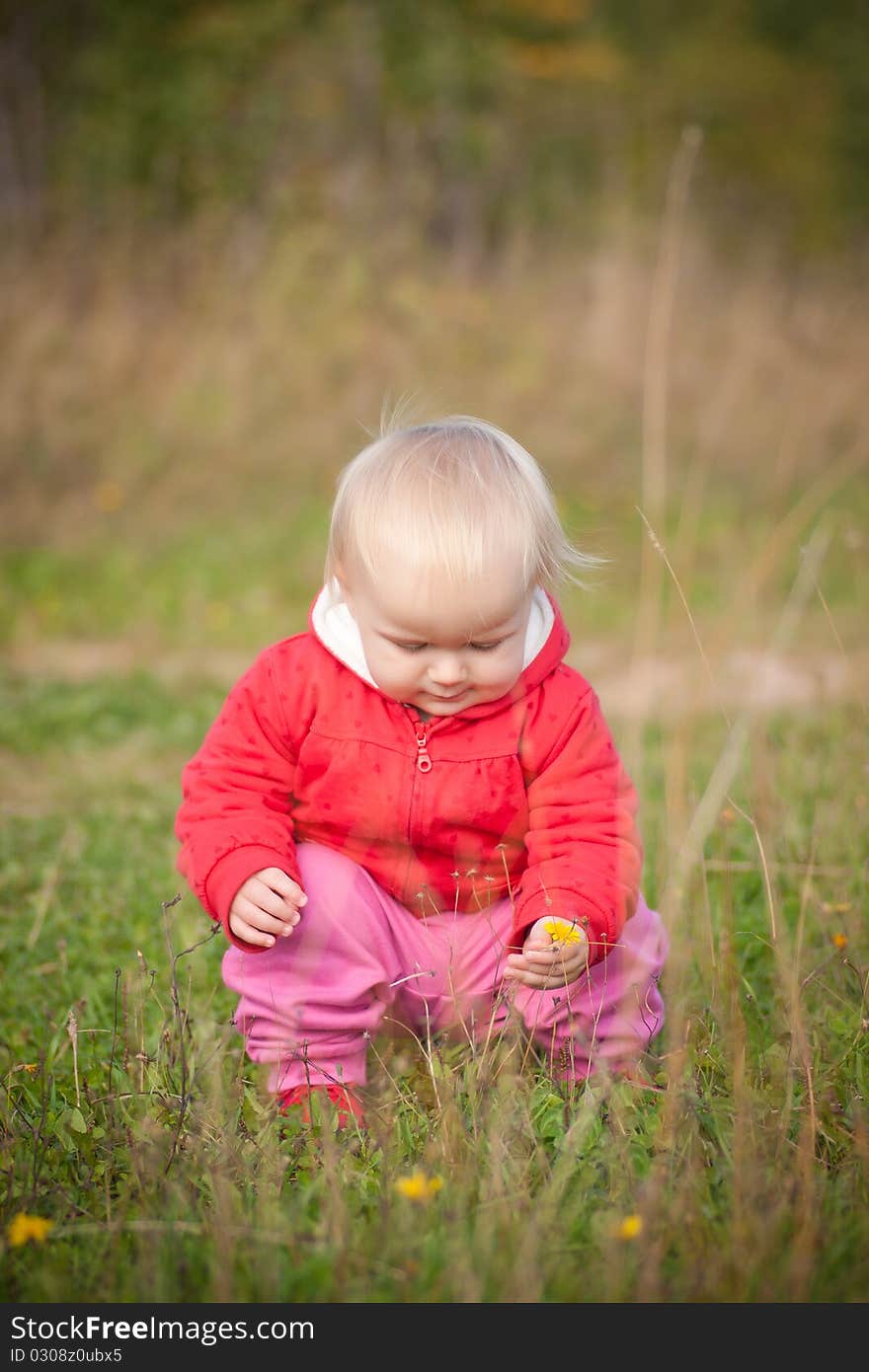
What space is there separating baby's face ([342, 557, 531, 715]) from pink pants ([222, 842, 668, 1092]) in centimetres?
34

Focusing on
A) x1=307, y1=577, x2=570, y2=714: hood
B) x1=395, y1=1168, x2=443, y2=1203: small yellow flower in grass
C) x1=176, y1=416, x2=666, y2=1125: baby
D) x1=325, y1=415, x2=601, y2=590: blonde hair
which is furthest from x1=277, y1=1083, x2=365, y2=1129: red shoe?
x1=325, y1=415, x2=601, y2=590: blonde hair

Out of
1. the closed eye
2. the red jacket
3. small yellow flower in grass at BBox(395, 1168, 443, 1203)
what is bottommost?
small yellow flower in grass at BBox(395, 1168, 443, 1203)

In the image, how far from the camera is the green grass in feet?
4.58

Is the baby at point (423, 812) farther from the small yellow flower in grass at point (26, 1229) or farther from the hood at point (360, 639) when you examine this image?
the small yellow flower in grass at point (26, 1229)

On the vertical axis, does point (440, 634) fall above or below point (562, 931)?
above

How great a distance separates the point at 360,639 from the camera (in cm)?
190

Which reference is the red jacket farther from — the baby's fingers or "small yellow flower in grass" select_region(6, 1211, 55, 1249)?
"small yellow flower in grass" select_region(6, 1211, 55, 1249)

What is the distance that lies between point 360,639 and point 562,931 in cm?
53

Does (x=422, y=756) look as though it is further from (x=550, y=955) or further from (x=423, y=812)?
(x=550, y=955)

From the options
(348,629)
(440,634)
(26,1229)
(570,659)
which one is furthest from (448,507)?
(570,659)

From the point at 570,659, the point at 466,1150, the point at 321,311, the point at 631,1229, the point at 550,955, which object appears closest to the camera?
the point at 631,1229

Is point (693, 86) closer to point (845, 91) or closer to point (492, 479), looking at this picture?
point (845, 91)

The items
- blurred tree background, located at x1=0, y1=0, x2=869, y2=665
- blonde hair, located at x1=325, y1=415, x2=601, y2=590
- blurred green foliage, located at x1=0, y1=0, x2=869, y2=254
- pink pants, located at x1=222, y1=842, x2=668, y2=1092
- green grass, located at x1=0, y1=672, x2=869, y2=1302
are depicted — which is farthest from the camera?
blurred green foliage, located at x1=0, y1=0, x2=869, y2=254
